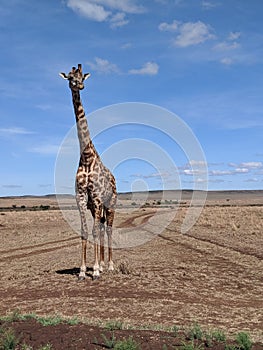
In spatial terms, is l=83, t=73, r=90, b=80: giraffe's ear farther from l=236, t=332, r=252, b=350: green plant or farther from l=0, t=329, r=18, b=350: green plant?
l=236, t=332, r=252, b=350: green plant

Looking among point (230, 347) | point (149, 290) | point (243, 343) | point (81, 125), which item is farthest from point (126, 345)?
point (81, 125)

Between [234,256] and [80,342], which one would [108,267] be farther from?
[80,342]

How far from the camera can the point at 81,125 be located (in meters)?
14.8

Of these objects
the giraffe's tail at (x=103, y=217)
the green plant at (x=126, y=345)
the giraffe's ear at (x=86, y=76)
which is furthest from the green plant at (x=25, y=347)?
the giraffe's ear at (x=86, y=76)

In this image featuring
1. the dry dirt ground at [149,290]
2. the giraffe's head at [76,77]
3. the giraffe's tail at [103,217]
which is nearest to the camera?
the dry dirt ground at [149,290]

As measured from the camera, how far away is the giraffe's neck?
1467 cm

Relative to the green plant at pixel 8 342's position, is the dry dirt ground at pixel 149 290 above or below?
below

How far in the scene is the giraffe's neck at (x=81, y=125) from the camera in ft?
48.1

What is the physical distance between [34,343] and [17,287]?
6562 millimetres

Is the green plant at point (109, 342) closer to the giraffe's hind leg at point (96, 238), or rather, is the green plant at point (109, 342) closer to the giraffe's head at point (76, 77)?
the giraffe's hind leg at point (96, 238)

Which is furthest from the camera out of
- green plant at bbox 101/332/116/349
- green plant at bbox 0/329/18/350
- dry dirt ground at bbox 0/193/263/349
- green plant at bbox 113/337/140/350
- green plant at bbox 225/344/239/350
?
dry dirt ground at bbox 0/193/263/349

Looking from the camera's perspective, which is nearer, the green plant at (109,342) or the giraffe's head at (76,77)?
the green plant at (109,342)

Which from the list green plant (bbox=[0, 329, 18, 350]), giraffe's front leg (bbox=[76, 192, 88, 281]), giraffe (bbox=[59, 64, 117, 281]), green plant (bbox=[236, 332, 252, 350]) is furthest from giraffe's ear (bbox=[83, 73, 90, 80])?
green plant (bbox=[236, 332, 252, 350])

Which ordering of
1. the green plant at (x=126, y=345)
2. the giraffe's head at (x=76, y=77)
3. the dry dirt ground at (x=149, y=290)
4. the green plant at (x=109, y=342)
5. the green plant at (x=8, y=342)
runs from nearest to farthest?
1. the green plant at (x=126, y=345)
2. the green plant at (x=109, y=342)
3. the green plant at (x=8, y=342)
4. the dry dirt ground at (x=149, y=290)
5. the giraffe's head at (x=76, y=77)
